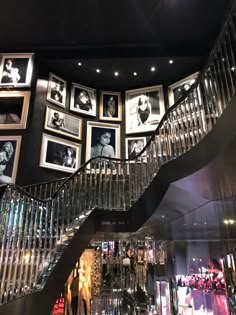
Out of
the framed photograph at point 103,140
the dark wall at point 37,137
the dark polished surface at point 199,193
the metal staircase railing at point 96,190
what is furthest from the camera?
the framed photograph at point 103,140

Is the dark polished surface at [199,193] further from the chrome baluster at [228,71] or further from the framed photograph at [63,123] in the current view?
the framed photograph at [63,123]

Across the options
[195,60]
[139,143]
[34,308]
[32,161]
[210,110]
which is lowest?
[34,308]

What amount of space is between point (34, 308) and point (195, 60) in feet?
29.5

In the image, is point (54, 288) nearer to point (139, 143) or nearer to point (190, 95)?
point (190, 95)

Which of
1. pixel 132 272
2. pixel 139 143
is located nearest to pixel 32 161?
pixel 139 143

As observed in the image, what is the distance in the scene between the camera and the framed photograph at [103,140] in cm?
976

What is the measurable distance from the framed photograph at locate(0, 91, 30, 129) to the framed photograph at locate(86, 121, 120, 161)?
7.59 ft

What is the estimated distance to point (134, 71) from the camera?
10305 millimetres

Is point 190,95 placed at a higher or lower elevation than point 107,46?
lower

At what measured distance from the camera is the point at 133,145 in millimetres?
9977

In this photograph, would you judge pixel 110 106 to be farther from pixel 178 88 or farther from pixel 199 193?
pixel 199 193

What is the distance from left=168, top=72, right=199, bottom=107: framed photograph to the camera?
9.66 meters

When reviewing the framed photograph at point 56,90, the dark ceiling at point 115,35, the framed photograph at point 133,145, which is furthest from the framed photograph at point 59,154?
the dark ceiling at point 115,35

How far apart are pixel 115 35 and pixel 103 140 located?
3.68 metres
